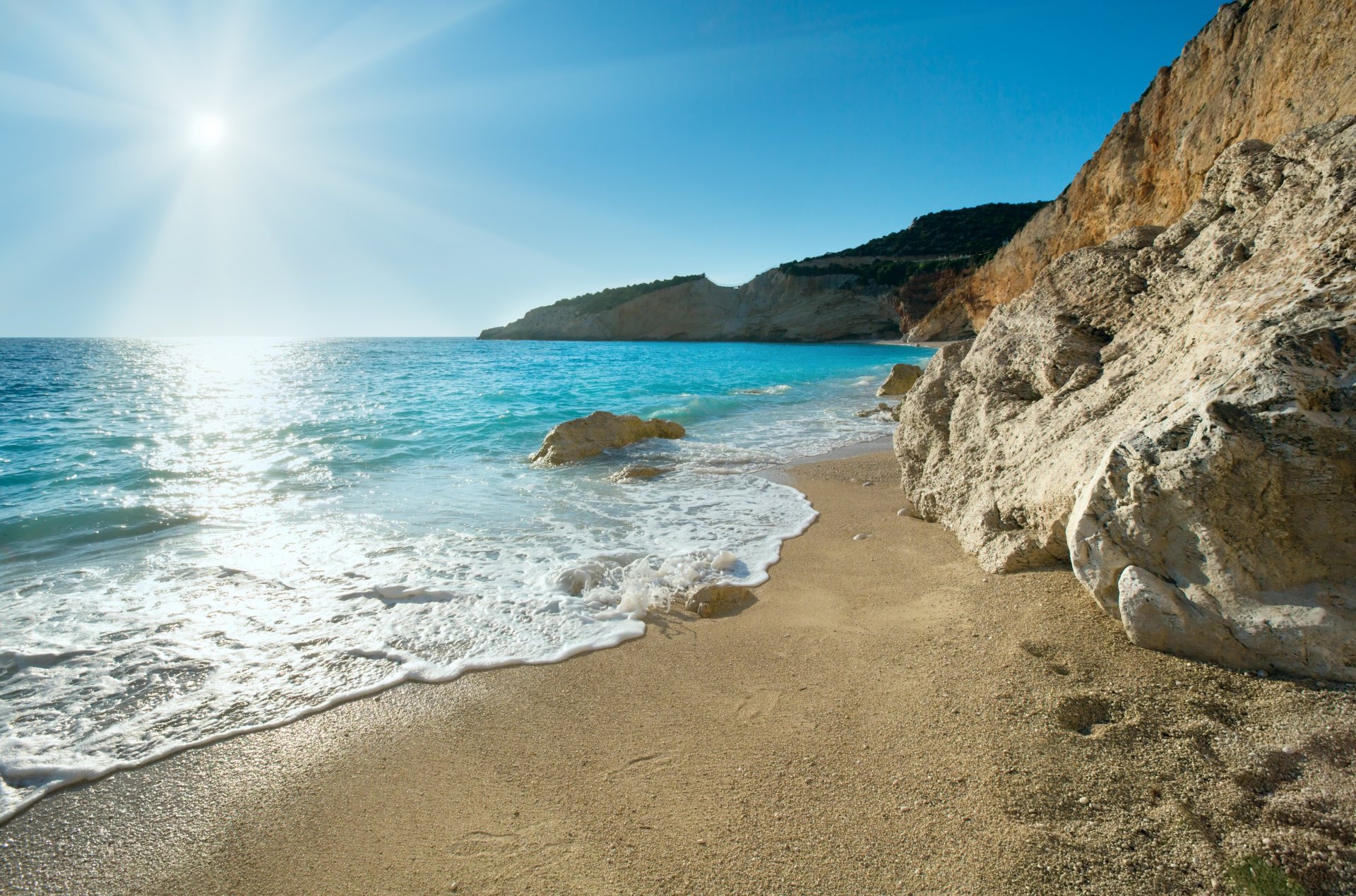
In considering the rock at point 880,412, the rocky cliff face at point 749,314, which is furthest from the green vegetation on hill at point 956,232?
the rock at point 880,412

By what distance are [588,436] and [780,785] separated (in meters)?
7.19

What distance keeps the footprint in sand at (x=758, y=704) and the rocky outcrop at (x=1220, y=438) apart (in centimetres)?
149

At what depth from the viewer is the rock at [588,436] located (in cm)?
864

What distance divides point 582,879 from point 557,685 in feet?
3.82

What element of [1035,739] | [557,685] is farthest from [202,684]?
[1035,739]

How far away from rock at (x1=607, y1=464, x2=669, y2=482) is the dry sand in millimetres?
4433

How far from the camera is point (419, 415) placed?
13.3 meters

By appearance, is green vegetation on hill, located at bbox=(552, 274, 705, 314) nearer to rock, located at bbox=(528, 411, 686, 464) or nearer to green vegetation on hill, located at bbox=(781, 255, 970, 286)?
green vegetation on hill, located at bbox=(781, 255, 970, 286)

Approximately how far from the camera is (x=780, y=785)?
212 cm

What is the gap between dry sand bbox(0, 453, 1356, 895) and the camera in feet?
5.72

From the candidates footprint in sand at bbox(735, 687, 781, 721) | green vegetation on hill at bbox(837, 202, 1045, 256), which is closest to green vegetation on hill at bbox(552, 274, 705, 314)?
green vegetation on hill at bbox(837, 202, 1045, 256)

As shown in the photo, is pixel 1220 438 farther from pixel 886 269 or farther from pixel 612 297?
pixel 612 297

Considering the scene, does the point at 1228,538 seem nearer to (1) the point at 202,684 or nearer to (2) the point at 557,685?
(2) the point at 557,685

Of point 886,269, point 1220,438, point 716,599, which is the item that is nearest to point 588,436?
point 716,599
